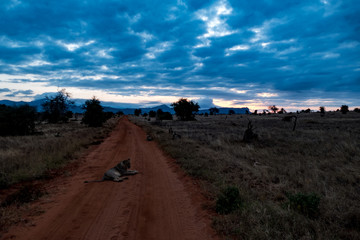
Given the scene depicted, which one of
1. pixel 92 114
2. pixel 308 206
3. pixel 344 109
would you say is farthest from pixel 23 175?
pixel 344 109

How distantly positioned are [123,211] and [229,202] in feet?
9.45

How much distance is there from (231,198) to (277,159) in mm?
6926

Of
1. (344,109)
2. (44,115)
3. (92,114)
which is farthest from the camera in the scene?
(344,109)

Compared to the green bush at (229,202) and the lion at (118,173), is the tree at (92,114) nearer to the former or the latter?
the lion at (118,173)

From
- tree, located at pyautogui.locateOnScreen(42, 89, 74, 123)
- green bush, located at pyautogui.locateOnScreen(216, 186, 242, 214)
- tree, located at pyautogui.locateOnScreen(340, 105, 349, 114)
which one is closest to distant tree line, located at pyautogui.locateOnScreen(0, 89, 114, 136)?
tree, located at pyautogui.locateOnScreen(42, 89, 74, 123)

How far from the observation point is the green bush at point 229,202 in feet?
16.0

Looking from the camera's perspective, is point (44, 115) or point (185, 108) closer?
point (44, 115)

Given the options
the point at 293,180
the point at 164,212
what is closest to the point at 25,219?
the point at 164,212

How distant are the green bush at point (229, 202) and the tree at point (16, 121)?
28.0m

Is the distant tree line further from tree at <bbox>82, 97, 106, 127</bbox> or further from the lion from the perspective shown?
the lion

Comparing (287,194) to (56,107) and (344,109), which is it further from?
(344,109)

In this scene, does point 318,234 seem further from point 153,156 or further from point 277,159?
point 153,156

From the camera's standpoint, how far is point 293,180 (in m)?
7.31

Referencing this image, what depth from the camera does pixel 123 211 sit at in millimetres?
5020
